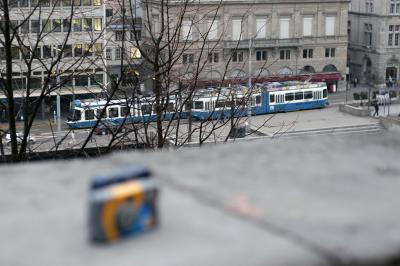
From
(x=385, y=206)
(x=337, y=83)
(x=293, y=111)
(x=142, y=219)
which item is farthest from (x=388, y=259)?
(x=337, y=83)

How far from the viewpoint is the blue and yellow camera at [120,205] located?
1449 mm

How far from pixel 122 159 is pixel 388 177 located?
0.82 m

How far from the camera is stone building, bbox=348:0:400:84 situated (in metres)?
48.9

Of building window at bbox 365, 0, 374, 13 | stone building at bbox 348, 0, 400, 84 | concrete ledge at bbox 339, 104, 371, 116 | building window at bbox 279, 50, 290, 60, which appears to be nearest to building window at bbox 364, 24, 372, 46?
stone building at bbox 348, 0, 400, 84

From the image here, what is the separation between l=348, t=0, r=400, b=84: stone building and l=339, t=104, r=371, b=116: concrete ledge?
10.1 metres

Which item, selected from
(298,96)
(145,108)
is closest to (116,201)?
(145,108)

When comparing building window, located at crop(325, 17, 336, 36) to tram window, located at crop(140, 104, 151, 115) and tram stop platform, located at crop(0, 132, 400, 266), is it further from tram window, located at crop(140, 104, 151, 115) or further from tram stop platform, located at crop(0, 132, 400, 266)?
tram stop platform, located at crop(0, 132, 400, 266)

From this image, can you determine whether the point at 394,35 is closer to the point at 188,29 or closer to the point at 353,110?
the point at 353,110

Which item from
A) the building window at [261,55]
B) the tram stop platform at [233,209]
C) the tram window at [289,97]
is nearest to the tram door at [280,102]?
the tram window at [289,97]

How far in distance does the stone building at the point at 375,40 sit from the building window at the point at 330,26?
13.3 ft

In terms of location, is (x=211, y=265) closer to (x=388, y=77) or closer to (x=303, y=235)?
(x=303, y=235)

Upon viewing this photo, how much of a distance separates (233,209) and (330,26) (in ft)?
154

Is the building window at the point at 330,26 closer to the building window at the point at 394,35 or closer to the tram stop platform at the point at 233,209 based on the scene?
the building window at the point at 394,35

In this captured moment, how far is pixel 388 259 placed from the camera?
154 centimetres
